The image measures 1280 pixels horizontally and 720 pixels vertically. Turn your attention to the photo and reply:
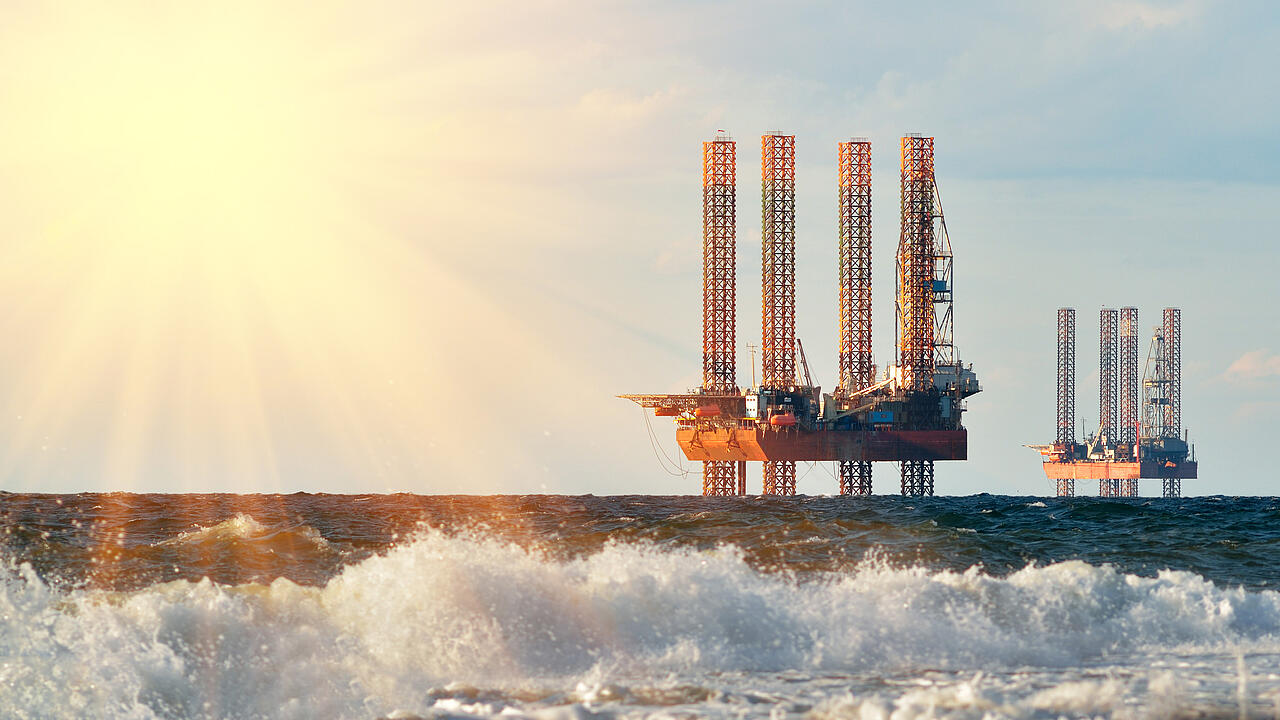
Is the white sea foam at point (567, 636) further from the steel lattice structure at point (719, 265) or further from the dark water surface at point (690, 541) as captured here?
the steel lattice structure at point (719, 265)

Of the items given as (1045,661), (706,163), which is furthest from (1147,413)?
(1045,661)

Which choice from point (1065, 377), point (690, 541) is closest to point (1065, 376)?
point (1065, 377)

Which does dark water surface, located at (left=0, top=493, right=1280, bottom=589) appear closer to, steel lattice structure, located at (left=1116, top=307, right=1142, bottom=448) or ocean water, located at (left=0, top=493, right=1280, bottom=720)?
ocean water, located at (left=0, top=493, right=1280, bottom=720)

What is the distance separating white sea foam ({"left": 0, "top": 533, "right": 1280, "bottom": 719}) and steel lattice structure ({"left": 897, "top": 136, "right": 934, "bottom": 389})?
77.2 meters

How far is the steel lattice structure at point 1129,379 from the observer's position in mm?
154750

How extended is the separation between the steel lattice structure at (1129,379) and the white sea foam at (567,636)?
147m

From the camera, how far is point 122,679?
1323cm

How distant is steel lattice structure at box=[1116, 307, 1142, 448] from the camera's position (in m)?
155

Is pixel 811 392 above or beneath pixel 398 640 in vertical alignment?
above

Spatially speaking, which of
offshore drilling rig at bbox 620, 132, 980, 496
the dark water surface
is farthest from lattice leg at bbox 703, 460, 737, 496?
the dark water surface

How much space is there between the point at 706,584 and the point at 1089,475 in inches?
6019

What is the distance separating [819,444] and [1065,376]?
69.3m

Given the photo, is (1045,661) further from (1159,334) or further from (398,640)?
(1159,334)

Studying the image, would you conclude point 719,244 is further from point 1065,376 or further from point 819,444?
point 1065,376
